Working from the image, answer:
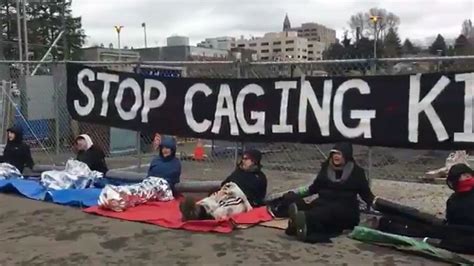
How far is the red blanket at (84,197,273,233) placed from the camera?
6.02 metres

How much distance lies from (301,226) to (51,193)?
12.7ft

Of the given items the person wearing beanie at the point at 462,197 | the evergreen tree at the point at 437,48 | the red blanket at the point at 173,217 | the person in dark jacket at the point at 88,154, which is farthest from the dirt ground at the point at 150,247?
the evergreen tree at the point at 437,48

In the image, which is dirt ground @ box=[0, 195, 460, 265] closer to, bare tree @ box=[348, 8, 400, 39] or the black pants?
the black pants

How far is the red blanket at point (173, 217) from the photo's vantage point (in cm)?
602

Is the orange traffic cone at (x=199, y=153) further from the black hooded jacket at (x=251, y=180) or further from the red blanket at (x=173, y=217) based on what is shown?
the black hooded jacket at (x=251, y=180)

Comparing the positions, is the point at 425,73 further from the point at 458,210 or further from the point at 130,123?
the point at 130,123

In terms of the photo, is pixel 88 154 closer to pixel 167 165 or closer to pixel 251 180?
pixel 167 165

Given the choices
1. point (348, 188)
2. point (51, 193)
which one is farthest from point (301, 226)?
point (51, 193)

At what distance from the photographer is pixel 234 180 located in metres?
6.79

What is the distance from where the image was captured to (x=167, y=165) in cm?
773

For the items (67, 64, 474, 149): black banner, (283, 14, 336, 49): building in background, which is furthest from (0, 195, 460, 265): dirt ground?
(283, 14, 336, 49): building in background

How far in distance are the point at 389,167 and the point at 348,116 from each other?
13.5ft

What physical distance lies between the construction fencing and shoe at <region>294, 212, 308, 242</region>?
1.58 m

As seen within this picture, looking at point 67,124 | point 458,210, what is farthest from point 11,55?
point 458,210
